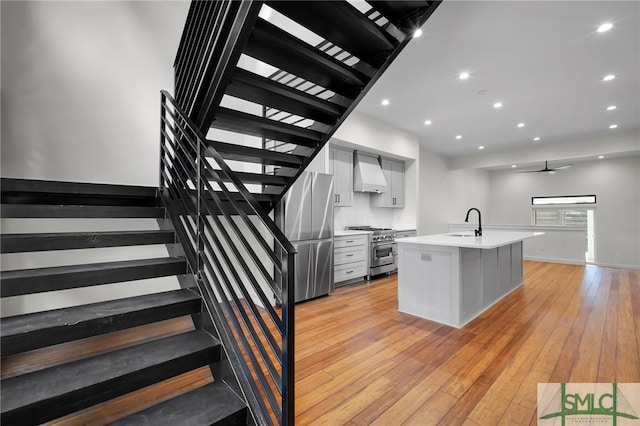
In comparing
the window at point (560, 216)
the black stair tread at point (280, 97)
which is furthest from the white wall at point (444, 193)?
the black stair tread at point (280, 97)

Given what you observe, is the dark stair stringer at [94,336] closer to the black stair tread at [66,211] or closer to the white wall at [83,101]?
the black stair tread at [66,211]

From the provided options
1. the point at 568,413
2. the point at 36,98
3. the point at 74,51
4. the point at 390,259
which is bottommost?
the point at 568,413

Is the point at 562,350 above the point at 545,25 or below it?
below

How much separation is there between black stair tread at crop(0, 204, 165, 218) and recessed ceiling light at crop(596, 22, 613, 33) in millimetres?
4588

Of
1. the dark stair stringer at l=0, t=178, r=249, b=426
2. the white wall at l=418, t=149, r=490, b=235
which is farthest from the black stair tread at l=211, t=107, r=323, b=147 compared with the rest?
the white wall at l=418, t=149, r=490, b=235

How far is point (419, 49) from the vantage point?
3.30 metres

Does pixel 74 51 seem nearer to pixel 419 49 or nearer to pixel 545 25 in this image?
pixel 419 49

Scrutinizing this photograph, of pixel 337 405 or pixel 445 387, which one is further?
pixel 445 387

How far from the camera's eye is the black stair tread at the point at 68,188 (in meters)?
2.09

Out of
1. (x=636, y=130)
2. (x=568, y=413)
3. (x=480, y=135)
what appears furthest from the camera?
(x=480, y=135)

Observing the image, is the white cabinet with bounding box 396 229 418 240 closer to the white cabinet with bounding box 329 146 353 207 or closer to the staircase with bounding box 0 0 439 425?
the white cabinet with bounding box 329 146 353 207

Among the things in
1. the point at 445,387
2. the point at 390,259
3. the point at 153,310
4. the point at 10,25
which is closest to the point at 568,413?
the point at 445,387

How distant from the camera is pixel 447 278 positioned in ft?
10.8

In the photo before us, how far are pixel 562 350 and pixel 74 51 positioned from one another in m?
5.64
